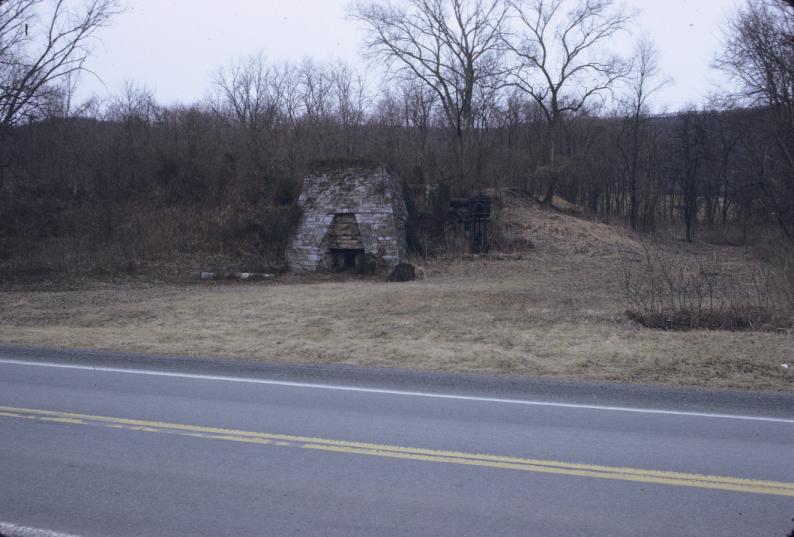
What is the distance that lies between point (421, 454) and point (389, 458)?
294 mm

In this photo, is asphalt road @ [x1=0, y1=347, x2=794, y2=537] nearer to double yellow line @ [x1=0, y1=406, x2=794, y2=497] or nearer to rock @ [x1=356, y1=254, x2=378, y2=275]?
double yellow line @ [x1=0, y1=406, x2=794, y2=497]

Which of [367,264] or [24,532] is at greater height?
[367,264]

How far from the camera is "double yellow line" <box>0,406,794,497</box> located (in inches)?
212

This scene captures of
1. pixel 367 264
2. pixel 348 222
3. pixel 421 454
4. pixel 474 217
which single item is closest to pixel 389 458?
pixel 421 454

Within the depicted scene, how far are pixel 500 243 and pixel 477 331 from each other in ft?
51.5

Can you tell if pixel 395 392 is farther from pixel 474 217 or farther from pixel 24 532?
pixel 474 217

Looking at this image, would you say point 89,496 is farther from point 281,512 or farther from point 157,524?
point 281,512

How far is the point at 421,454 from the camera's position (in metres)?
6.09

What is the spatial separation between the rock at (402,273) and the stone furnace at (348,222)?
4.96ft

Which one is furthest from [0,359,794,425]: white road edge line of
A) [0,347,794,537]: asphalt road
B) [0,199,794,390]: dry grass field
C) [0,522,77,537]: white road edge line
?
[0,522,77,537]: white road edge line

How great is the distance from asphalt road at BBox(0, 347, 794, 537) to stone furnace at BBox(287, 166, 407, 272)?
50.6 ft

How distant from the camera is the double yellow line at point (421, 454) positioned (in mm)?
5375

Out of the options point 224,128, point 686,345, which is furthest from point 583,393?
point 224,128

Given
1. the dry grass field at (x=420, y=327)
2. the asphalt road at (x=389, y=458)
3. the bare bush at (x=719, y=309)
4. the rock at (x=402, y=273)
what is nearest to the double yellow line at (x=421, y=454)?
the asphalt road at (x=389, y=458)
